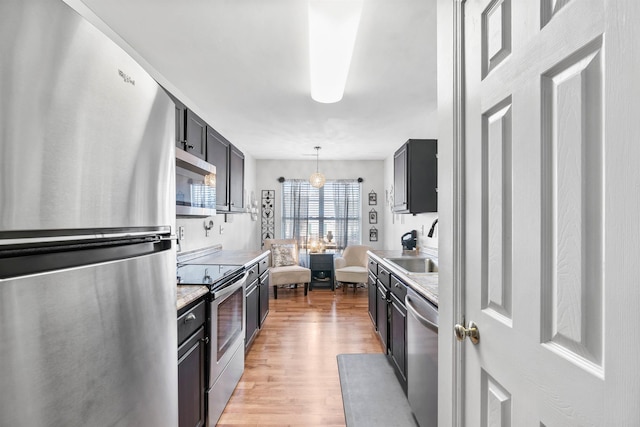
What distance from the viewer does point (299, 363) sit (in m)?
2.62

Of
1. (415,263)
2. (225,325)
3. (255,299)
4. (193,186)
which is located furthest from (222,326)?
(415,263)

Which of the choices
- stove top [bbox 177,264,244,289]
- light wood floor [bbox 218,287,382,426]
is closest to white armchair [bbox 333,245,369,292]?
light wood floor [bbox 218,287,382,426]

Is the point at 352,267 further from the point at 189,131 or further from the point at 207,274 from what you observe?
the point at 189,131

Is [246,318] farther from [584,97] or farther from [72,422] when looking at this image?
[584,97]

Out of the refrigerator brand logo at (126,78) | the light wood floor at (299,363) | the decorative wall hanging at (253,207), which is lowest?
the light wood floor at (299,363)

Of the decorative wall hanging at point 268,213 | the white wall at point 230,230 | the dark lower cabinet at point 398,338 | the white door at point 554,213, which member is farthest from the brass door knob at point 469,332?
the decorative wall hanging at point 268,213

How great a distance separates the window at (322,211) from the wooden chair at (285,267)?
737 mm

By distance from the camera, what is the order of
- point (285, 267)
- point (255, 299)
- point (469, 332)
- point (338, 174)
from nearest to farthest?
point (469, 332) → point (255, 299) → point (285, 267) → point (338, 174)

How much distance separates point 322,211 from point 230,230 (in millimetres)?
2030

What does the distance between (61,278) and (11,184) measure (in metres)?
0.21

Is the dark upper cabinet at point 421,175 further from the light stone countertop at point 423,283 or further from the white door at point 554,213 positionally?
the white door at point 554,213

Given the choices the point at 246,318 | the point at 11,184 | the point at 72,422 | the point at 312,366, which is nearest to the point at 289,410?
the point at 312,366

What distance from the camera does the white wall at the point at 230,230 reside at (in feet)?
9.98

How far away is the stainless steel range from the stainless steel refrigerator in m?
0.79
